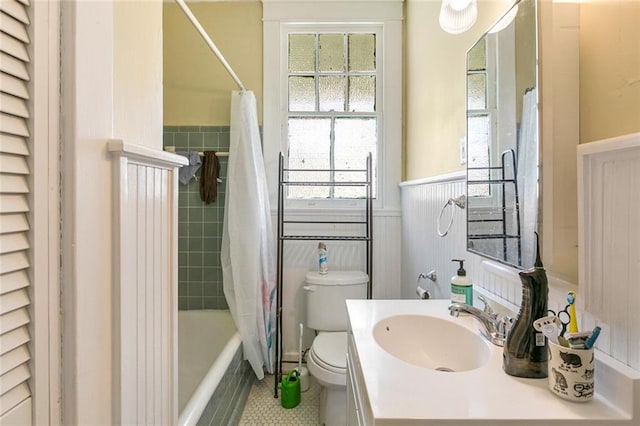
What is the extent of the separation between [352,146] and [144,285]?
1858 millimetres

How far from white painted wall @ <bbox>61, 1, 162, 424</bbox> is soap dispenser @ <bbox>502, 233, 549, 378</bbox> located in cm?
87

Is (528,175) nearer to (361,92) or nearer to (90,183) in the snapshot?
(90,183)

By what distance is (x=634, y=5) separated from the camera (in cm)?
65

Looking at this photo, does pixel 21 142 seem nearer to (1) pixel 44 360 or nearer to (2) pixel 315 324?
(1) pixel 44 360

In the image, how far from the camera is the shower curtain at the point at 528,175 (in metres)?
0.91

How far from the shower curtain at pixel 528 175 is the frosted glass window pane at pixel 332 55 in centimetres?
170

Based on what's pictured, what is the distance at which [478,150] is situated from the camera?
1.25 metres

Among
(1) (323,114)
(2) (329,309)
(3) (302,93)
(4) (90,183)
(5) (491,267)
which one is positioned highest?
(3) (302,93)

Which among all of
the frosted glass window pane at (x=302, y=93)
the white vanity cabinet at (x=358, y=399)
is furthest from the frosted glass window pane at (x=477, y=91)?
the frosted glass window pane at (x=302, y=93)

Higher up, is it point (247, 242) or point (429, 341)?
point (247, 242)

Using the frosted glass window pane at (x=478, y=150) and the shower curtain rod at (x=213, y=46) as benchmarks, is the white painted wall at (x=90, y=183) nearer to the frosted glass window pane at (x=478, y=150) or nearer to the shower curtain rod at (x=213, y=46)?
the shower curtain rod at (x=213, y=46)

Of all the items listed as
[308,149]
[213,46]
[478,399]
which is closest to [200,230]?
[308,149]

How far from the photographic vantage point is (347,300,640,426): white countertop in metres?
0.62

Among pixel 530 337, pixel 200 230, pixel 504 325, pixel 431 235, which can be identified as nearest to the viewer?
pixel 530 337
